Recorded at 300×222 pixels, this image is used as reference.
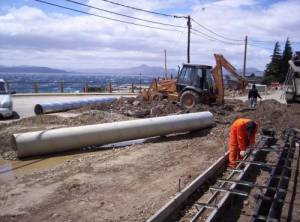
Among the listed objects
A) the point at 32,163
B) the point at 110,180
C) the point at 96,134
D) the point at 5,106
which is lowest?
the point at 32,163

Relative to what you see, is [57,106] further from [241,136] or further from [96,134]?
[241,136]

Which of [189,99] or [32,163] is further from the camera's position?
[189,99]

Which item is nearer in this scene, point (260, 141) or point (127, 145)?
point (260, 141)

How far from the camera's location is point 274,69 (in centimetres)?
6178

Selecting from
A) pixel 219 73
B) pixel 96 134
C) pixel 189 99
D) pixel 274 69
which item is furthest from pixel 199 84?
pixel 274 69

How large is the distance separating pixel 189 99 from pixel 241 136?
33.8 feet

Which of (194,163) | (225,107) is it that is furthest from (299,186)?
(225,107)

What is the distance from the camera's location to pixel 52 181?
7.67 meters

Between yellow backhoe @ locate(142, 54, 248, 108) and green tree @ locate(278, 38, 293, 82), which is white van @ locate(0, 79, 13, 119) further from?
green tree @ locate(278, 38, 293, 82)

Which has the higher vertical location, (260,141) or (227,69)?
(227,69)

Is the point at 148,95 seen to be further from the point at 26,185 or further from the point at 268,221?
the point at 268,221

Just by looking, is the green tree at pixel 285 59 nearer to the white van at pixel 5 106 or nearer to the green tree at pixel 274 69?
the green tree at pixel 274 69

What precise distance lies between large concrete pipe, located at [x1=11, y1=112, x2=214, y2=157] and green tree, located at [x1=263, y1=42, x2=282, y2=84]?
50.3m

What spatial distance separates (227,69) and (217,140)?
338 inches
